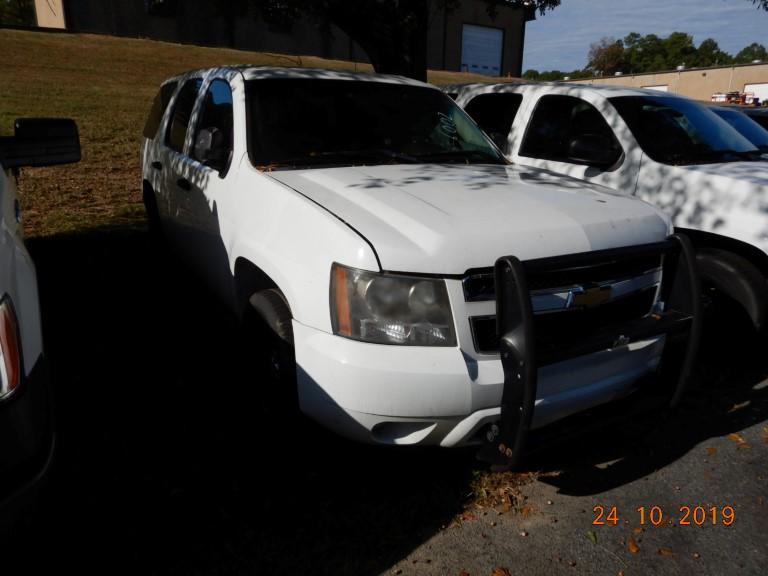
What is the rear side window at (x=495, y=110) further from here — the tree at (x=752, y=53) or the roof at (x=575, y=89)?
the tree at (x=752, y=53)

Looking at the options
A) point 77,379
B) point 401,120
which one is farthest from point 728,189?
point 77,379

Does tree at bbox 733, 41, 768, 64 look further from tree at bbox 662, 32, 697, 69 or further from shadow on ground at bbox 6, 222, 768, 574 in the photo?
shadow on ground at bbox 6, 222, 768, 574

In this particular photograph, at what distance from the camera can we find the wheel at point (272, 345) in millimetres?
2723

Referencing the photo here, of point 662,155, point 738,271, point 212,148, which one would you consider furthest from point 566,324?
point 662,155

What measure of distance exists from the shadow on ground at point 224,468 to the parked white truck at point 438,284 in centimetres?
46

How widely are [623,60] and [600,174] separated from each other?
354 ft

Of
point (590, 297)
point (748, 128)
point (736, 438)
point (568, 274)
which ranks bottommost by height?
point (736, 438)

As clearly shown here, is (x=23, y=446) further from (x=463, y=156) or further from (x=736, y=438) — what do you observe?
(x=736, y=438)

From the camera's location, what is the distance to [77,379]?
3.78 m

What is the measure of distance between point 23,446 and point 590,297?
2.14 meters

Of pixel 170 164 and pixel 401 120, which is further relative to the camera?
pixel 170 164

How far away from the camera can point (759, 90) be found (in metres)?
50.5

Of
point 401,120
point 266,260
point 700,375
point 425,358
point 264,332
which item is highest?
point 401,120

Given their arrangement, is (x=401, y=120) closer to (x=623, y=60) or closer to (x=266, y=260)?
(x=266, y=260)
